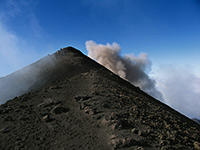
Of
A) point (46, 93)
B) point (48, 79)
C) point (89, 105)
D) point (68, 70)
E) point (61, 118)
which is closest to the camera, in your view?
point (61, 118)

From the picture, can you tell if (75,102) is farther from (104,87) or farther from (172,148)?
(172,148)

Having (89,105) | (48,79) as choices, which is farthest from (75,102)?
(48,79)

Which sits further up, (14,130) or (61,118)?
(61,118)

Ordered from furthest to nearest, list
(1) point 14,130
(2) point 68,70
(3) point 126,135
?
(2) point 68,70 < (1) point 14,130 < (3) point 126,135

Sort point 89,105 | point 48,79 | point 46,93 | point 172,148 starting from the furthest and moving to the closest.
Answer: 1. point 48,79
2. point 46,93
3. point 89,105
4. point 172,148

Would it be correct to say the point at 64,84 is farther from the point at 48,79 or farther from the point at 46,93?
the point at 48,79

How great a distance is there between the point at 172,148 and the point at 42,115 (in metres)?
7.35

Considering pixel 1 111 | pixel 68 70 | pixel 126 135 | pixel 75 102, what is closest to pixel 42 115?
pixel 75 102

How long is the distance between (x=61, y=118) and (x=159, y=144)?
5.44 metres

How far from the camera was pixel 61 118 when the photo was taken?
8.62m

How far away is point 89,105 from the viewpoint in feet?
32.0

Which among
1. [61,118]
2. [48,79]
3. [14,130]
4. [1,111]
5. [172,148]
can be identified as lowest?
[172,148]

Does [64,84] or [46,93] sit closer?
[46,93]

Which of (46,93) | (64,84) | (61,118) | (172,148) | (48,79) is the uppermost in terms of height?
(48,79)
